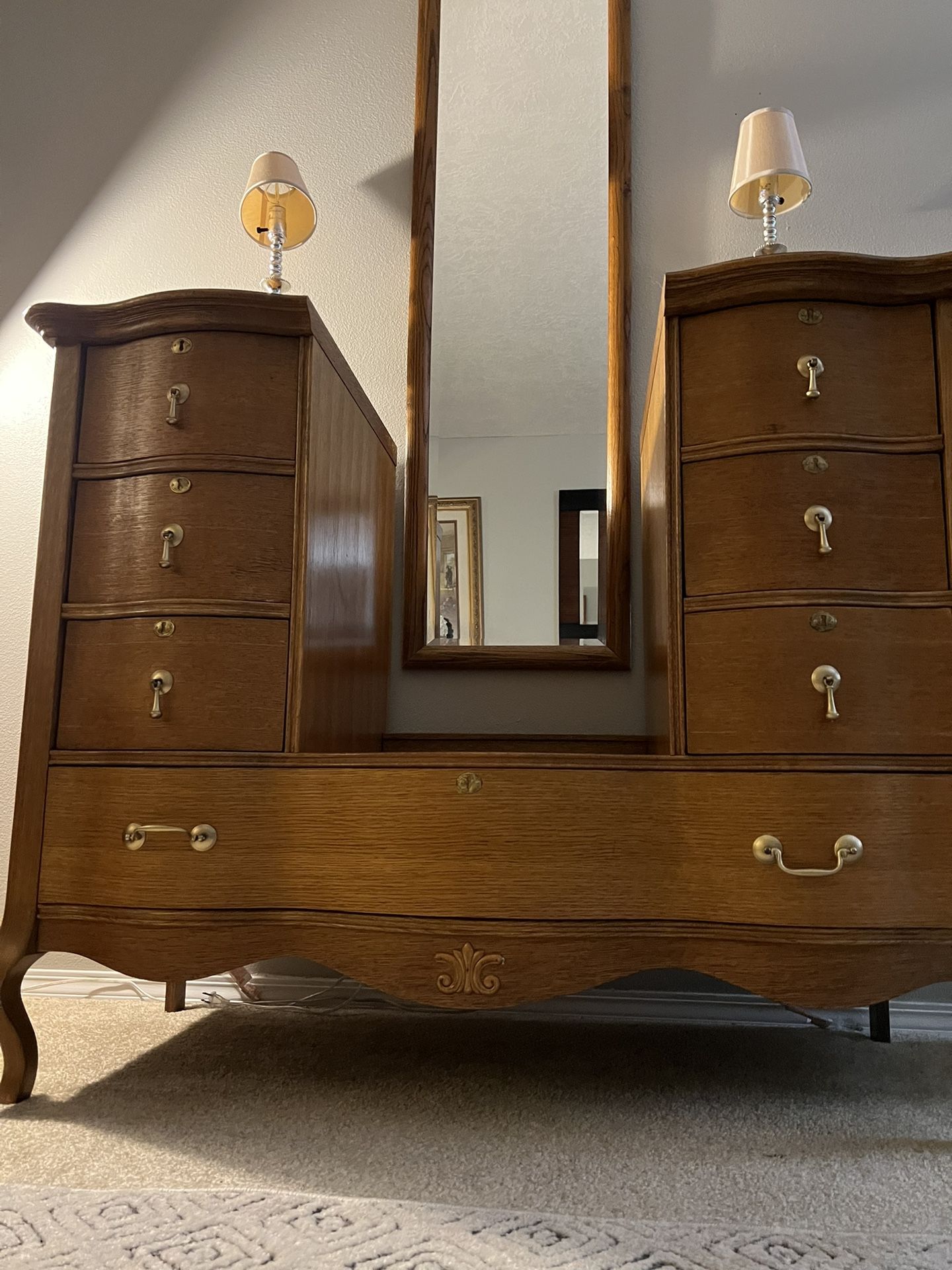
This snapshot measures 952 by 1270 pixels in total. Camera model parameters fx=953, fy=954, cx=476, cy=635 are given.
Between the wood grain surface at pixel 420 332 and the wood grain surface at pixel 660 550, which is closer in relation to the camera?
the wood grain surface at pixel 660 550

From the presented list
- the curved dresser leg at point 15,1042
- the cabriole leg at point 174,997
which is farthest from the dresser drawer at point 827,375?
the cabriole leg at point 174,997

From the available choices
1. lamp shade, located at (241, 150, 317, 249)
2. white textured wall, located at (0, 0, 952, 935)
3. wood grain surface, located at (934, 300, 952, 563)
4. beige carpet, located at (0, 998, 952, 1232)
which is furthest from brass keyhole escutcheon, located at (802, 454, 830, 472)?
lamp shade, located at (241, 150, 317, 249)

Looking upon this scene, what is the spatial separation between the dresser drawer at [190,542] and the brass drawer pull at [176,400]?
0.07 m

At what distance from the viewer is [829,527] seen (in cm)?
112

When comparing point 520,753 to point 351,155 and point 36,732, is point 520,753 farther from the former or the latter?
point 351,155

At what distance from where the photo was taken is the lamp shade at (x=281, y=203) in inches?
66.4

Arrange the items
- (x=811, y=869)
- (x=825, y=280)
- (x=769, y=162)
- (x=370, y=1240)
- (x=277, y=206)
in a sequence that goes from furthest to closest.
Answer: (x=277, y=206) < (x=769, y=162) < (x=825, y=280) < (x=811, y=869) < (x=370, y=1240)

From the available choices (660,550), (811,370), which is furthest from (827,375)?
(660,550)

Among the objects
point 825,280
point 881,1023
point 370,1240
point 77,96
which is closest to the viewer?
point 370,1240

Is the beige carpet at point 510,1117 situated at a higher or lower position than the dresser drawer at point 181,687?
lower

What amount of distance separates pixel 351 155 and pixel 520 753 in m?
1.37

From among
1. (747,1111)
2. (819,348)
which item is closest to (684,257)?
(819,348)

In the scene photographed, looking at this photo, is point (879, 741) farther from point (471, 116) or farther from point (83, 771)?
point (471, 116)

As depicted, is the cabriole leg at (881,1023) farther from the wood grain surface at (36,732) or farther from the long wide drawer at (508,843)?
the wood grain surface at (36,732)
